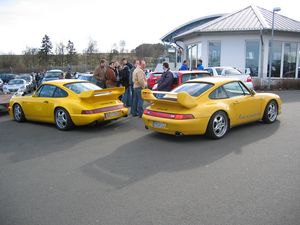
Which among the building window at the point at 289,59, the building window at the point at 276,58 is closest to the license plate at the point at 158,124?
the building window at the point at 276,58

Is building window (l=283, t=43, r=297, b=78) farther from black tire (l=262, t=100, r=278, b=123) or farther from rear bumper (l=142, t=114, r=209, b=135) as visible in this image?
rear bumper (l=142, t=114, r=209, b=135)

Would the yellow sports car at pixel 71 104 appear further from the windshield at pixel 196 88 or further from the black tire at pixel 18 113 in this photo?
the windshield at pixel 196 88

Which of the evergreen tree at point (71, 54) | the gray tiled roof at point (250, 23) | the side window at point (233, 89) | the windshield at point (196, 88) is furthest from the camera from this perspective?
the evergreen tree at point (71, 54)

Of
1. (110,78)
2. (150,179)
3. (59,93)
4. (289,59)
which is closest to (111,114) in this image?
(59,93)

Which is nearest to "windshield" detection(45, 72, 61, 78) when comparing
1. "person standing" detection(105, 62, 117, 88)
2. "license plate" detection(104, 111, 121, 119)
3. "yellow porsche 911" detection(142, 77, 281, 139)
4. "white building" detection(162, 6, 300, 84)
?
"white building" detection(162, 6, 300, 84)

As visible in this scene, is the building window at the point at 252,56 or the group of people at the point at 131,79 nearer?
the group of people at the point at 131,79

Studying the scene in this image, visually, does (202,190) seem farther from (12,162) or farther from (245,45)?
(245,45)

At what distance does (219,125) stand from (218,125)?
1.6 inches

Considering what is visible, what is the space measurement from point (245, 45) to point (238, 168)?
57.3 feet

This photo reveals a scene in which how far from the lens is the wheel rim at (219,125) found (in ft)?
23.7

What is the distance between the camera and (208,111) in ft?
23.2

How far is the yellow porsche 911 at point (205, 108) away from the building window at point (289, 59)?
14.8m

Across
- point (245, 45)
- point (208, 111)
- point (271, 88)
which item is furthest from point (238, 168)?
point (245, 45)

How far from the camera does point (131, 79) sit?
1101 centimetres
